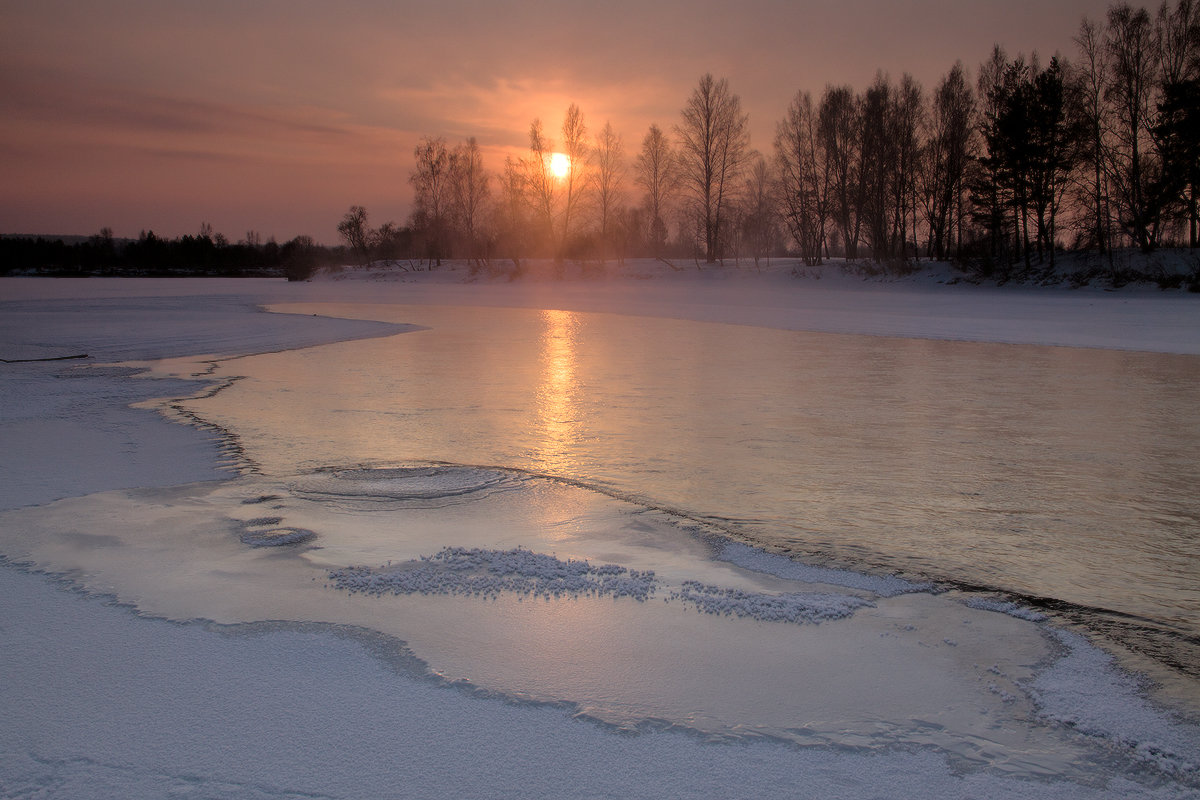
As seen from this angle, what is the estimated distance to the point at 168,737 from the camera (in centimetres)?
228

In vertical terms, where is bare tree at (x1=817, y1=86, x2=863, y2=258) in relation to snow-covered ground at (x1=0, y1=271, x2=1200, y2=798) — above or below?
above

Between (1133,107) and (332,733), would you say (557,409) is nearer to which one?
(332,733)

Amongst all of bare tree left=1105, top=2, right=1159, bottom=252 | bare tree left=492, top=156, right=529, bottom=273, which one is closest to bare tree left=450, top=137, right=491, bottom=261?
bare tree left=492, top=156, right=529, bottom=273

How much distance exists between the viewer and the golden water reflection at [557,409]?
19.0ft

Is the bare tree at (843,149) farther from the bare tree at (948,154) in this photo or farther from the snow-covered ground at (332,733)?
the snow-covered ground at (332,733)

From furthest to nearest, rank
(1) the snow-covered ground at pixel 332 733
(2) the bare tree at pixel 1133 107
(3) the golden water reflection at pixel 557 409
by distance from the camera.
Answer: (2) the bare tree at pixel 1133 107, (3) the golden water reflection at pixel 557 409, (1) the snow-covered ground at pixel 332 733

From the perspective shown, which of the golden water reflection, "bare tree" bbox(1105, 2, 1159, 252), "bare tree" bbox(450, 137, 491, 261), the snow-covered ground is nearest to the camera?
the snow-covered ground

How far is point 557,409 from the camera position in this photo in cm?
761

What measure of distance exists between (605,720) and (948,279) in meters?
37.8

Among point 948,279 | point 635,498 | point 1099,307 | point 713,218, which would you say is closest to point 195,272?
point 713,218

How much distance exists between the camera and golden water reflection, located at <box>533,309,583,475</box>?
19.0 feet

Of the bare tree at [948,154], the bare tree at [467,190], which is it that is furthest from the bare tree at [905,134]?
the bare tree at [467,190]

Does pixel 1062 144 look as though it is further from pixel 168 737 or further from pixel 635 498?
pixel 168 737

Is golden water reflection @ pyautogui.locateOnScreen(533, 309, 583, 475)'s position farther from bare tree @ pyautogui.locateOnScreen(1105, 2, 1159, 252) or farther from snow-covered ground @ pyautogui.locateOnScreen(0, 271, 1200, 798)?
bare tree @ pyautogui.locateOnScreen(1105, 2, 1159, 252)
